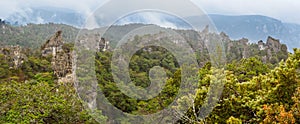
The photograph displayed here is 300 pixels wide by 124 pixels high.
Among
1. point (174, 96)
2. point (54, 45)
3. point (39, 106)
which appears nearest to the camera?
point (174, 96)

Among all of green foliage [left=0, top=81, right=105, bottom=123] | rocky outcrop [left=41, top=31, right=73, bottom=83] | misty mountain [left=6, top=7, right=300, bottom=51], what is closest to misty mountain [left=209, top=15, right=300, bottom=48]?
misty mountain [left=6, top=7, right=300, bottom=51]

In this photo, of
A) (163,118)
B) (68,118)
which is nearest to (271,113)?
(163,118)

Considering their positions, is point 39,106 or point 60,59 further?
point 60,59

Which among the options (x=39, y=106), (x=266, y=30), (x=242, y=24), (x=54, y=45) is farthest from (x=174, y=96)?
(x=266, y=30)

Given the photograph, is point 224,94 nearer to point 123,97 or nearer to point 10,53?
point 123,97

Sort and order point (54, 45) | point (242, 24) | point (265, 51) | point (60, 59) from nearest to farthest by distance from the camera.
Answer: point (60, 59) < point (54, 45) < point (265, 51) < point (242, 24)

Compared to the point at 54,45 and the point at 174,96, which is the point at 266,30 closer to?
the point at 54,45

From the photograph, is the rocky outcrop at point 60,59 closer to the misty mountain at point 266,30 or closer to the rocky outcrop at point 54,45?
the rocky outcrop at point 54,45

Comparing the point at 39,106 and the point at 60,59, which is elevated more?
the point at 60,59

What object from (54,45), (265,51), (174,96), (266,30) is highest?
(266,30)

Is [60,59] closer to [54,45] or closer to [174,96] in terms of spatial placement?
[54,45]

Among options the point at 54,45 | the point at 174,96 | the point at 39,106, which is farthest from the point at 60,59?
the point at 174,96
